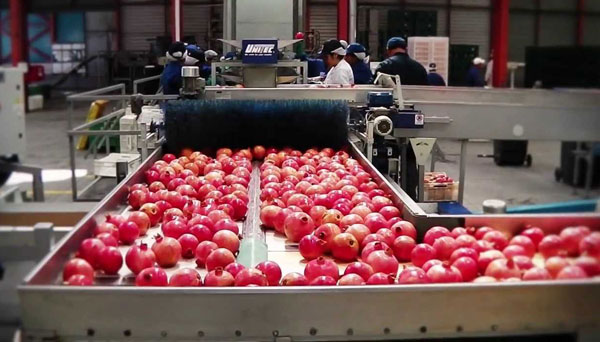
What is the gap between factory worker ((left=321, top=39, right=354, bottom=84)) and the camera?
5.89m

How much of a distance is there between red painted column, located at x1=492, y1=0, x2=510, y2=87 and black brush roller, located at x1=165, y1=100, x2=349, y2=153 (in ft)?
33.7

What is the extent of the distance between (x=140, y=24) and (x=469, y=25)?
9464mm

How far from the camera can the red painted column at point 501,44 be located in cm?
1395

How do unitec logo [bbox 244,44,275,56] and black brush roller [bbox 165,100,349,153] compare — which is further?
unitec logo [bbox 244,44,275,56]

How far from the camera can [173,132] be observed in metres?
3.84

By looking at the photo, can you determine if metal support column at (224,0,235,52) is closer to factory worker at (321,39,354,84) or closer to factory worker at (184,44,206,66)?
factory worker at (184,44,206,66)

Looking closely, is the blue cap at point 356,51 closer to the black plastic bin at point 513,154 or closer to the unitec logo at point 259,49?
the unitec logo at point 259,49

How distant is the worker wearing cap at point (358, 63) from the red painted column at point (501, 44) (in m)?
7.50

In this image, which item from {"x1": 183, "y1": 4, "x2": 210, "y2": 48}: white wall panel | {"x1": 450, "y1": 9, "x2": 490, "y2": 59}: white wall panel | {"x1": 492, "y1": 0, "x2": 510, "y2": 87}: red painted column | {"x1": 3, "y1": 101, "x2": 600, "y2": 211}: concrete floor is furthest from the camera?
{"x1": 450, "y1": 9, "x2": 490, "y2": 59}: white wall panel

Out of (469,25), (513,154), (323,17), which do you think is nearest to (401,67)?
(513,154)

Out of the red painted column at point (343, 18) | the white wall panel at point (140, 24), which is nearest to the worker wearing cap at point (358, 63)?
the red painted column at point (343, 18)

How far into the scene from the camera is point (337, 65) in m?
6.04

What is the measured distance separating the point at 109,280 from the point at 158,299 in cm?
49

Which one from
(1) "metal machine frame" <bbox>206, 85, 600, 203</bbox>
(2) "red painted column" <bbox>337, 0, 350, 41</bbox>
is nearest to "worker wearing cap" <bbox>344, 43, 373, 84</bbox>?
(1) "metal machine frame" <bbox>206, 85, 600, 203</bbox>
